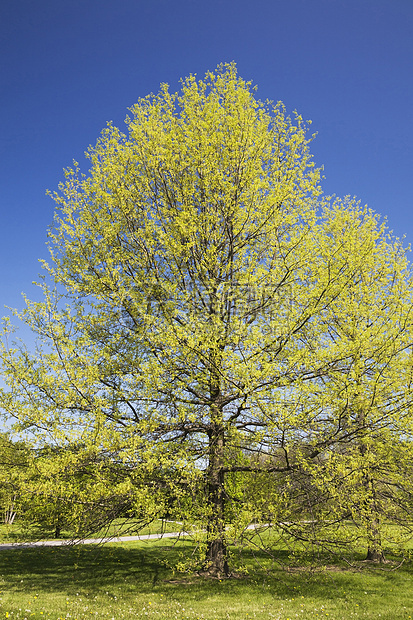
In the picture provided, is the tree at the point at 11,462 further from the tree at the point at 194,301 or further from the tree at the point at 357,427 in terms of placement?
the tree at the point at 357,427

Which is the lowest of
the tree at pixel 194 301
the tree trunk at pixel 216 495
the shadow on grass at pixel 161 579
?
the shadow on grass at pixel 161 579

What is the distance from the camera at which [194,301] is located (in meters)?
8.25

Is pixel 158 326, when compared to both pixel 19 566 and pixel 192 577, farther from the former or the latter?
pixel 19 566

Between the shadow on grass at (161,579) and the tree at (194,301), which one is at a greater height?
the tree at (194,301)

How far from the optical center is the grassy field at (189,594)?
6.28m

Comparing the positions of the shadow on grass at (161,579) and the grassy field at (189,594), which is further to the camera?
the shadow on grass at (161,579)

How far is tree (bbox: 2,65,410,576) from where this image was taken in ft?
21.2

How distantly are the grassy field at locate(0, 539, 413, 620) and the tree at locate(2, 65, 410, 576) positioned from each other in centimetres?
92

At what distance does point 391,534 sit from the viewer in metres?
7.08

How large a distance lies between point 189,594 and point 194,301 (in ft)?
18.4

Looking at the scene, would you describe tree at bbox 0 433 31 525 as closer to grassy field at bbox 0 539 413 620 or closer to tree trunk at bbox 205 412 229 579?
grassy field at bbox 0 539 413 620

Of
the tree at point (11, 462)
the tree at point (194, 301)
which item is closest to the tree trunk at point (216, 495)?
the tree at point (194, 301)

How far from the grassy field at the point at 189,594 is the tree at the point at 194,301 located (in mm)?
921

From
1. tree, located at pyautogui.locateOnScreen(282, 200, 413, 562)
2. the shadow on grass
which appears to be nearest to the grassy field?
the shadow on grass
